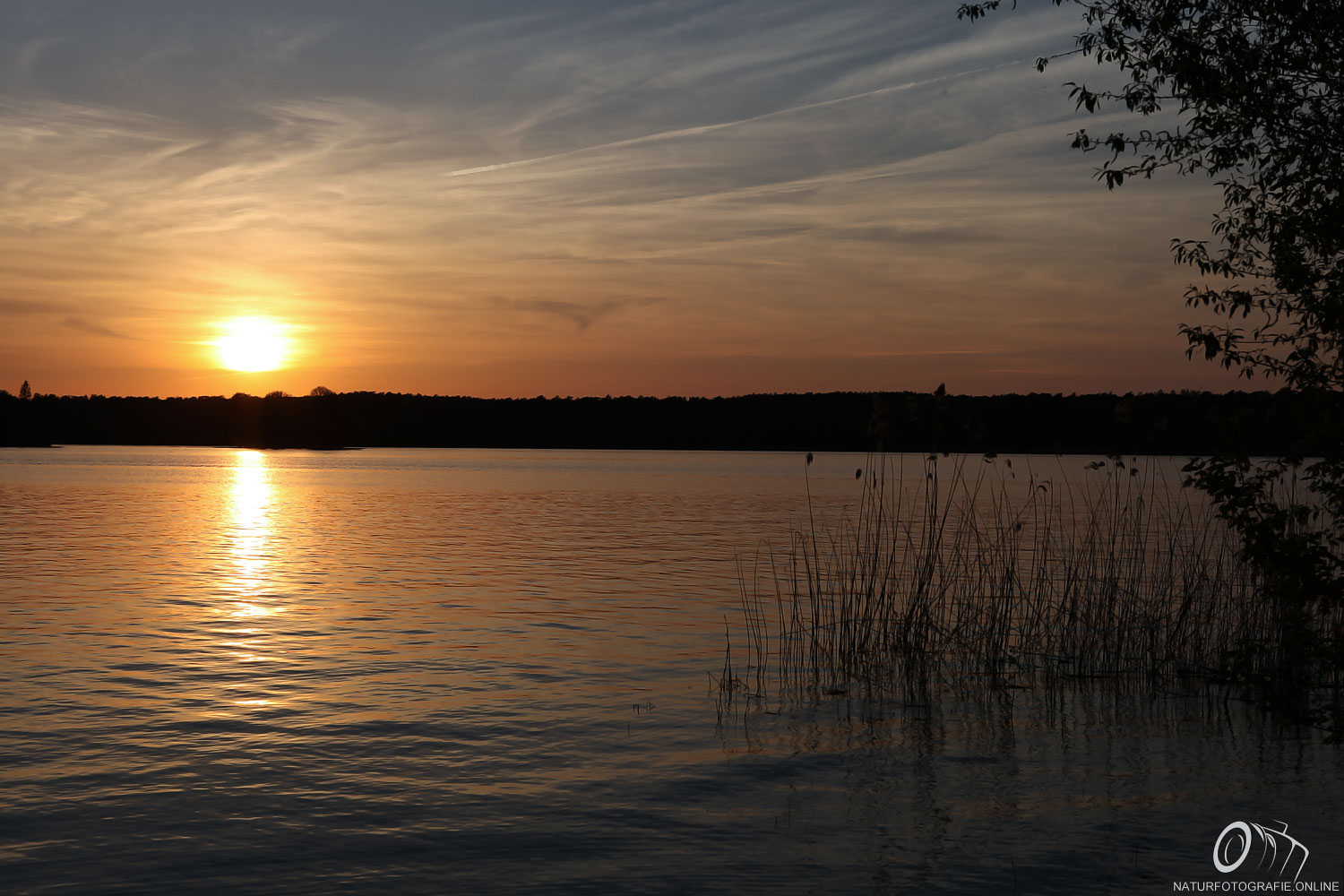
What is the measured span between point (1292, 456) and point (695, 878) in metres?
6.31

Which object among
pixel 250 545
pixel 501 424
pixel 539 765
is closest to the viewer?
pixel 539 765

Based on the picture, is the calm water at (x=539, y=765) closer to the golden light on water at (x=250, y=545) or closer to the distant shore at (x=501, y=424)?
the golden light on water at (x=250, y=545)

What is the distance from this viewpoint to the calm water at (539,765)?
24.8ft

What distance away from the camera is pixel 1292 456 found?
377 inches

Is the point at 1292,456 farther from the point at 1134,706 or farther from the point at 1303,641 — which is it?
the point at 1134,706

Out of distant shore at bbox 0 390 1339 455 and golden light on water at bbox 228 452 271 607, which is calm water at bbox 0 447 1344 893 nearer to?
golden light on water at bbox 228 452 271 607

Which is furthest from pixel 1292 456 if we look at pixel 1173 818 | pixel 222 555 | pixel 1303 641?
pixel 222 555

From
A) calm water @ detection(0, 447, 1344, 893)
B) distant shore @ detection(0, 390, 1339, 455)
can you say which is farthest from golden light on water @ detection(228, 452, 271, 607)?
distant shore @ detection(0, 390, 1339, 455)

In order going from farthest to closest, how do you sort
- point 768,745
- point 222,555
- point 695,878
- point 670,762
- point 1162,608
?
point 222,555 < point 1162,608 < point 768,745 < point 670,762 < point 695,878

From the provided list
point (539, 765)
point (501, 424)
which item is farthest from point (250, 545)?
point (501, 424)

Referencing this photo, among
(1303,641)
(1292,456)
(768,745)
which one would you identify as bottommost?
(768,745)

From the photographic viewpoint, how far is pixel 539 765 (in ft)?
32.8

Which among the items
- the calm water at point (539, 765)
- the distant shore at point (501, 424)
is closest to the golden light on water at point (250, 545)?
the calm water at point (539, 765)

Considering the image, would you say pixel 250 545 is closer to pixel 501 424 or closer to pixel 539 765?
pixel 539 765
